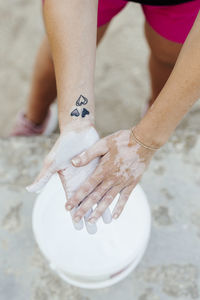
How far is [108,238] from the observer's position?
115cm

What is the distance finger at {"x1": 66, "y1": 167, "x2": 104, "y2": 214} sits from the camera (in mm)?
1041

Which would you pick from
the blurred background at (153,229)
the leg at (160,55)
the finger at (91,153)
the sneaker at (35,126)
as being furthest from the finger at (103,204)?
the sneaker at (35,126)

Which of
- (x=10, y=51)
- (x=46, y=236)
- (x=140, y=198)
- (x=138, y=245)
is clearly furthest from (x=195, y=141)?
(x=10, y=51)

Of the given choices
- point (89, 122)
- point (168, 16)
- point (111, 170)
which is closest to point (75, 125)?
point (89, 122)

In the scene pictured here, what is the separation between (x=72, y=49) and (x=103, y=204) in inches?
18.6

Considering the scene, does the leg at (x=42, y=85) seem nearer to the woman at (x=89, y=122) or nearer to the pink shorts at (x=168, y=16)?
the pink shorts at (x=168, y=16)

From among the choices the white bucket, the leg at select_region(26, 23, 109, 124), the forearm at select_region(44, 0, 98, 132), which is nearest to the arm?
the forearm at select_region(44, 0, 98, 132)

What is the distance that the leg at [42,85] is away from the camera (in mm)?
1550

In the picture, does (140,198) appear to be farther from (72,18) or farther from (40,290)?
(72,18)

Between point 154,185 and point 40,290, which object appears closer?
point 40,290

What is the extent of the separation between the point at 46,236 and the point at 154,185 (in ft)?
1.71

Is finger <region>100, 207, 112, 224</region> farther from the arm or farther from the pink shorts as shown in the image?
the pink shorts

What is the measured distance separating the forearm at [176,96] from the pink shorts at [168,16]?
0.23 meters

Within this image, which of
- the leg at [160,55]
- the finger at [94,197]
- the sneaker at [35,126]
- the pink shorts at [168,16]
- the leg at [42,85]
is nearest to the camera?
the finger at [94,197]
